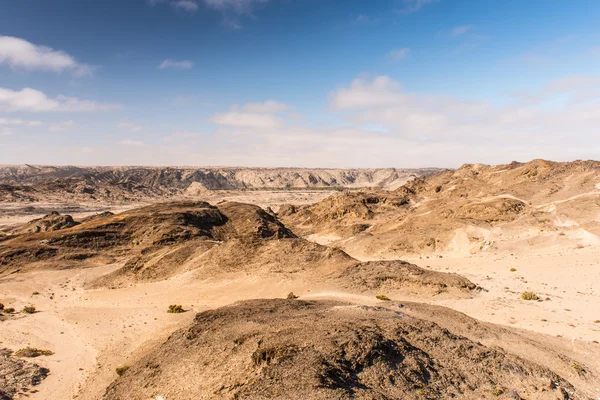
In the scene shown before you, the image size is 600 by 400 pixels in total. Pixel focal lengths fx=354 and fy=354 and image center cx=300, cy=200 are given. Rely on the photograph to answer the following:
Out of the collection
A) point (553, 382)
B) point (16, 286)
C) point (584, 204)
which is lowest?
point (16, 286)

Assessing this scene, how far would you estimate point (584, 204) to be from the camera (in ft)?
154

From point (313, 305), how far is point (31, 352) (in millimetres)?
14750

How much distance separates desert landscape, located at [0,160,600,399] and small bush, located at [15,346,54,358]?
0.28ft

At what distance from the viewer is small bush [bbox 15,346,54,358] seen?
17.7 metres

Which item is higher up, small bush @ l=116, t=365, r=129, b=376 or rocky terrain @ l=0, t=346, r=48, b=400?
small bush @ l=116, t=365, r=129, b=376

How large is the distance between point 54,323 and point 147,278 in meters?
9.26

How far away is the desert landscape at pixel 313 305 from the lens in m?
13.0

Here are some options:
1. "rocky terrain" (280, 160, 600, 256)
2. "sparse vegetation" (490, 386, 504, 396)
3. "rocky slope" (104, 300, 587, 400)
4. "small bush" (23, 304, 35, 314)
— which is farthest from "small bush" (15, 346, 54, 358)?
"rocky terrain" (280, 160, 600, 256)

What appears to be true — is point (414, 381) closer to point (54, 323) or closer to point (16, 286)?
point (54, 323)

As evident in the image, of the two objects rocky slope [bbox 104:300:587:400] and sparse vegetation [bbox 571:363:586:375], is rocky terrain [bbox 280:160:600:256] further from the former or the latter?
rocky slope [bbox 104:300:587:400]

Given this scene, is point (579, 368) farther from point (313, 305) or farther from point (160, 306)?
point (160, 306)

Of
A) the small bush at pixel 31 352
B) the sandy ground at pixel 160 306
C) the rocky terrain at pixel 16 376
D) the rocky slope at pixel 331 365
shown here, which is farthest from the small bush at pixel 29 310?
the rocky slope at pixel 331 365

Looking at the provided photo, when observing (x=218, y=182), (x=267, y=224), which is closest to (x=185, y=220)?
(x=267, y=224)

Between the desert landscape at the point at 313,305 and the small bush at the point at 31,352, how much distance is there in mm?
84
